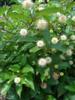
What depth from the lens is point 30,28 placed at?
2.40 metres

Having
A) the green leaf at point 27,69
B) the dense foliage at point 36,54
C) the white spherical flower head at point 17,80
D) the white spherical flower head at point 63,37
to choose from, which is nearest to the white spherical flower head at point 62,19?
the dense foliage at point 36,54

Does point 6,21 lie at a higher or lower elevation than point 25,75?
higher

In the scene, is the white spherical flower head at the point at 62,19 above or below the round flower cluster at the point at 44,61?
above

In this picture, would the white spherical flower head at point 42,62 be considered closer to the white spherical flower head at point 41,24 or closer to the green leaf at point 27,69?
the green leaf at point 27,69

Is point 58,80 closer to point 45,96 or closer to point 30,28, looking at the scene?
point 45,96

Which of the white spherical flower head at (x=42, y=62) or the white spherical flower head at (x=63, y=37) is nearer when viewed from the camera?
the white spherical flower head at (x=42, y=62)

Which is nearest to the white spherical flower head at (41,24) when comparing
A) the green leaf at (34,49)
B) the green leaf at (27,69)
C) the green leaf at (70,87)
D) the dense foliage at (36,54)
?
the dense foliage at (36,54)

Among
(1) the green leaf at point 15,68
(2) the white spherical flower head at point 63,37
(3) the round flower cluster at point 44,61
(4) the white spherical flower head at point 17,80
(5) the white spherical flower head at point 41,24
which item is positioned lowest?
(4) the white spherical flower head at point 17,80

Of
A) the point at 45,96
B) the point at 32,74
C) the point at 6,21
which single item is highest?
the point at 6,21

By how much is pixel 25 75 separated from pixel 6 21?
18.8 inches

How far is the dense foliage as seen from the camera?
2277 mm

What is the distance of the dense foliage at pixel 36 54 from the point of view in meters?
2.28

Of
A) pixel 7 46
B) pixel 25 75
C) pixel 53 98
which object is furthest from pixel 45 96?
pixel 7 46

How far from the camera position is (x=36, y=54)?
7.77 feet
